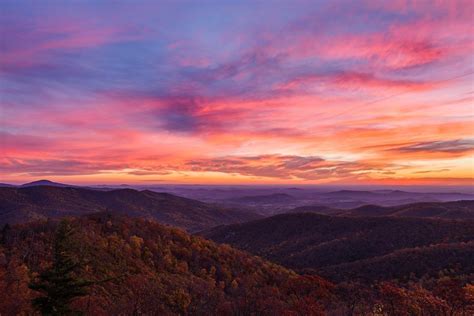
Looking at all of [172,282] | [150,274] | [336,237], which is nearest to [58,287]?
[172,282]

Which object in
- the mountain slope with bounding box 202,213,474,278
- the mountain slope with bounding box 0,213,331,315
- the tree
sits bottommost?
the mountain slope with bounding box 202,213,474,278

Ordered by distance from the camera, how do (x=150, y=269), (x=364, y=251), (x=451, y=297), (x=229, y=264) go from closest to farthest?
(x=451, y=297), (x=150, y=269), (x=229, y=264), (x=364, y=251)

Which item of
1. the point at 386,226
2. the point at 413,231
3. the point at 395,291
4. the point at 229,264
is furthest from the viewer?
the point at 386,226

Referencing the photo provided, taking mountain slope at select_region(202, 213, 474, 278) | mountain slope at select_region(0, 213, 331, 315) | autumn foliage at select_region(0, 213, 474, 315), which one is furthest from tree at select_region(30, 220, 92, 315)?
mountain slope at select_region(202, 213, 474, 278)

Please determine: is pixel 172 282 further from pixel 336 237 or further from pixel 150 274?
pixel 336 237

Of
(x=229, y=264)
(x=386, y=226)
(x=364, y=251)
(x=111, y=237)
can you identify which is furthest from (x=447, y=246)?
(x=111, y=237)

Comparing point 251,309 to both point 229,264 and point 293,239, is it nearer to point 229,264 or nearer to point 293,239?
point 229,264

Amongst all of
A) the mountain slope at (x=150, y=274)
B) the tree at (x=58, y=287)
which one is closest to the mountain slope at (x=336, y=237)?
the mountain slope at (x=150, y=274)

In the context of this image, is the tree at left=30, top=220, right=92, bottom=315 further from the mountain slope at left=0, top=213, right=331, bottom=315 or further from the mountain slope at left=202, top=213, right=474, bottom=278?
the mountain slope at left=202, top=213, right=474, bottom=278

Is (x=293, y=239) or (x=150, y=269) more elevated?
(x=150, y=269)
